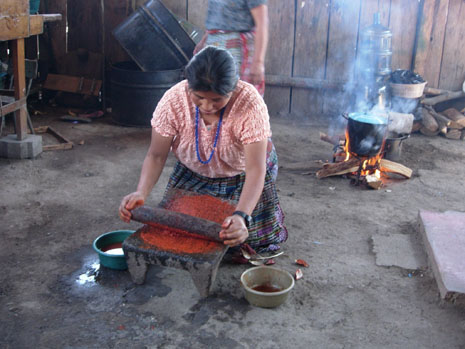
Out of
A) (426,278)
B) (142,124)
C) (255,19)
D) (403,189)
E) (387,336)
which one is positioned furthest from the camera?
(142,124)

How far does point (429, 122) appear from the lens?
647 cm

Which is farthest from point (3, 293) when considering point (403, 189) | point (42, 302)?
point (403, 189)

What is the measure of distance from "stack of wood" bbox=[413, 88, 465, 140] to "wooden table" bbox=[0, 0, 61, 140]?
4.51 m

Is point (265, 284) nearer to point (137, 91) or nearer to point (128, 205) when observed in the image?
point (128, 205)

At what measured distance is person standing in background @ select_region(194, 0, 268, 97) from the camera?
3.90 meters

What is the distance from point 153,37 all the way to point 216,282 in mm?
3985

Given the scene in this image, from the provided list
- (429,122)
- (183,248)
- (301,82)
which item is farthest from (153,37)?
(183,248)

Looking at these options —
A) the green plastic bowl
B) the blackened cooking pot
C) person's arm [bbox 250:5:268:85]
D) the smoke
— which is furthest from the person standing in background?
the smoke

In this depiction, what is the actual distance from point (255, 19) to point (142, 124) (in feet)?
9.52

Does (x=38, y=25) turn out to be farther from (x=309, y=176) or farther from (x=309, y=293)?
(x=309, y=293)

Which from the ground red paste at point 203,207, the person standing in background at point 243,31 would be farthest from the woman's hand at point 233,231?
the person standing in background at point 243,31

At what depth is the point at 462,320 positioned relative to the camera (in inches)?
110

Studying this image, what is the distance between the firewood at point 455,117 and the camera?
6463mm

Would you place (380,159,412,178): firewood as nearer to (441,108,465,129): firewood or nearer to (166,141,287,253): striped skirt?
(441,108,465,129): firewood
